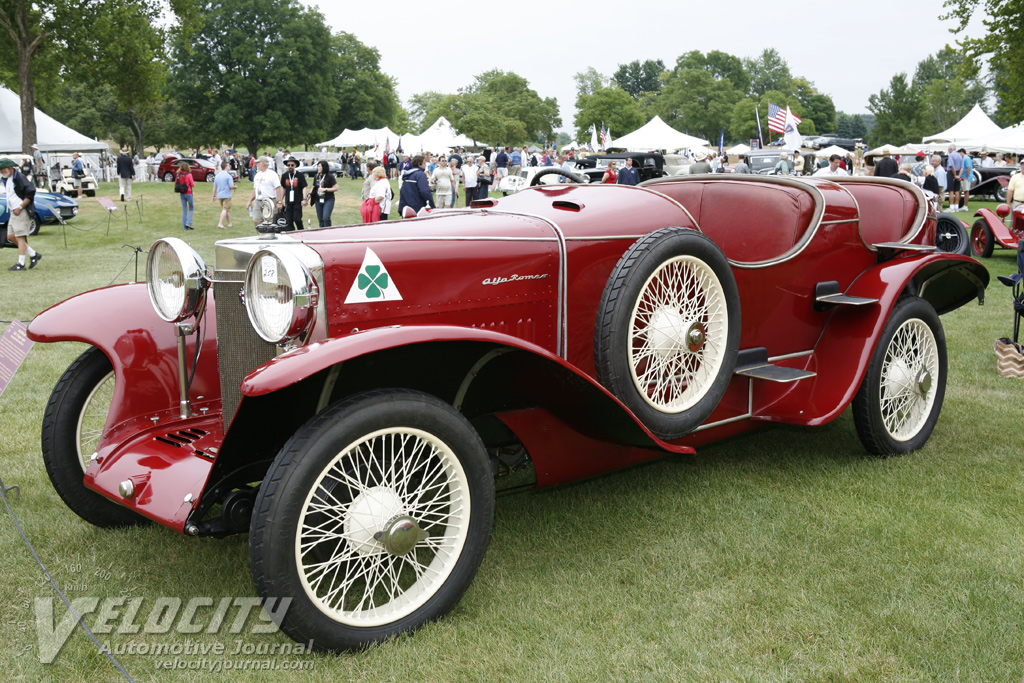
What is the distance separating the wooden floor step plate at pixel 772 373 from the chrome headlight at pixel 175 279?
95.3 inches

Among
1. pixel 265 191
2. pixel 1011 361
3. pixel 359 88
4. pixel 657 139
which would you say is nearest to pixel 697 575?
pixel 1011 361

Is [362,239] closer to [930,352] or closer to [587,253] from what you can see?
[587,253]

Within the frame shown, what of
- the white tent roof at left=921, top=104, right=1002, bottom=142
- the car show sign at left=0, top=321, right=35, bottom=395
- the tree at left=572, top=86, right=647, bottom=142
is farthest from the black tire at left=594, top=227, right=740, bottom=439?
the tree at left=572, top=86, right=647, bottom=142

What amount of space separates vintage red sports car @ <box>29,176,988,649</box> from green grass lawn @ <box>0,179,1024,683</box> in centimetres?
25

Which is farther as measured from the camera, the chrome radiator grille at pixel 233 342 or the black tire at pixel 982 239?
the black tire at pixel 982 239

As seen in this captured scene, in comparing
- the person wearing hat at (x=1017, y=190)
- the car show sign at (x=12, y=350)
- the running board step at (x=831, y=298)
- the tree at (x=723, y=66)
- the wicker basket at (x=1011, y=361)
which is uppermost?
the tree at (x=723, y=66)

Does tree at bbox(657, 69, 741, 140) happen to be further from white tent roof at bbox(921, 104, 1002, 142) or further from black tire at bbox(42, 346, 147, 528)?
black tire at bbox(42, 346, 147, 528)

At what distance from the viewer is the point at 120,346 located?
11.2 ft

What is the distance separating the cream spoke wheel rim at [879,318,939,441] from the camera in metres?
4.39

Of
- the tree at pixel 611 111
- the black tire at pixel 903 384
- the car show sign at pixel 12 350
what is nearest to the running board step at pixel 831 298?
the black tire at pixel 903 384

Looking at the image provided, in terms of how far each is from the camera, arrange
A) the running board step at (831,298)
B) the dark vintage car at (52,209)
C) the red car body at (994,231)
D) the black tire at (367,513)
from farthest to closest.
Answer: the dark vintage car at (52,209)
the red car body at (994,231)
the running board step at (831,298)
the black tire at (367,513)

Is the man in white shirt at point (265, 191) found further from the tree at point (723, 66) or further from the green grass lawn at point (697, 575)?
the tree at point (723, 66)

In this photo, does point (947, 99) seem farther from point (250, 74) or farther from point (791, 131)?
point (791, 131)

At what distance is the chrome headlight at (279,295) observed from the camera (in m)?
2.66
